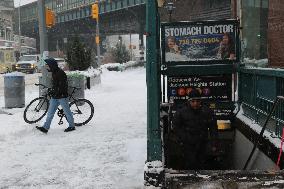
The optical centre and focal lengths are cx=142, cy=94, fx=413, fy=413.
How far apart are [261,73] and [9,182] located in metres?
4.66

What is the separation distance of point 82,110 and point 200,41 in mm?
4142

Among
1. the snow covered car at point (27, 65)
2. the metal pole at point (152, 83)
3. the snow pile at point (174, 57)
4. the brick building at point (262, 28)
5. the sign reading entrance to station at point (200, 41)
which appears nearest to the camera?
the metal pole at point (152, 83)

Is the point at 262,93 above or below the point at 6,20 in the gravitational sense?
below

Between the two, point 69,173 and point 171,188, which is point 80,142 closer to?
point 69,173

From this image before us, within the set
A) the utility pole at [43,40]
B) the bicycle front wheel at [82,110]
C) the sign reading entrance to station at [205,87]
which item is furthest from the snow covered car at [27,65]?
the sign reading entrance to station at [205,87]

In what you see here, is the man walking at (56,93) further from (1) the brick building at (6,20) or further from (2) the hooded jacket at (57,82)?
(1) the brick building at (6,20)

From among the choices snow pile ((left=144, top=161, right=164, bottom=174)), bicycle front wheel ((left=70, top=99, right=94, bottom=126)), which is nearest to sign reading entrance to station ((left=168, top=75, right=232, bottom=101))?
bicycle front wheel ((left=70, top=99, right=94, bottom=126))

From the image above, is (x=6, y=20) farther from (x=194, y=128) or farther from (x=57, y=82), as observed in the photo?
(x=194, y=128)

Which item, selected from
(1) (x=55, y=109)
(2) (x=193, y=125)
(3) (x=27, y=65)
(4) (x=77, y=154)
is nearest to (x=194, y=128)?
(2) (x=193, y=125)

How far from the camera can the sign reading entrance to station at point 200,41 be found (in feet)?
30.3

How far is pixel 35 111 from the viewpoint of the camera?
1196 centimetres

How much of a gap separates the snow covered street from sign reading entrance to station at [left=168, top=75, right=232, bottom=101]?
4.53 feet

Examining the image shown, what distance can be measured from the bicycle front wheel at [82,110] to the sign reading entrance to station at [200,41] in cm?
326

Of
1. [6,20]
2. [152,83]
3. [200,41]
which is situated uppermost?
[6,20]
